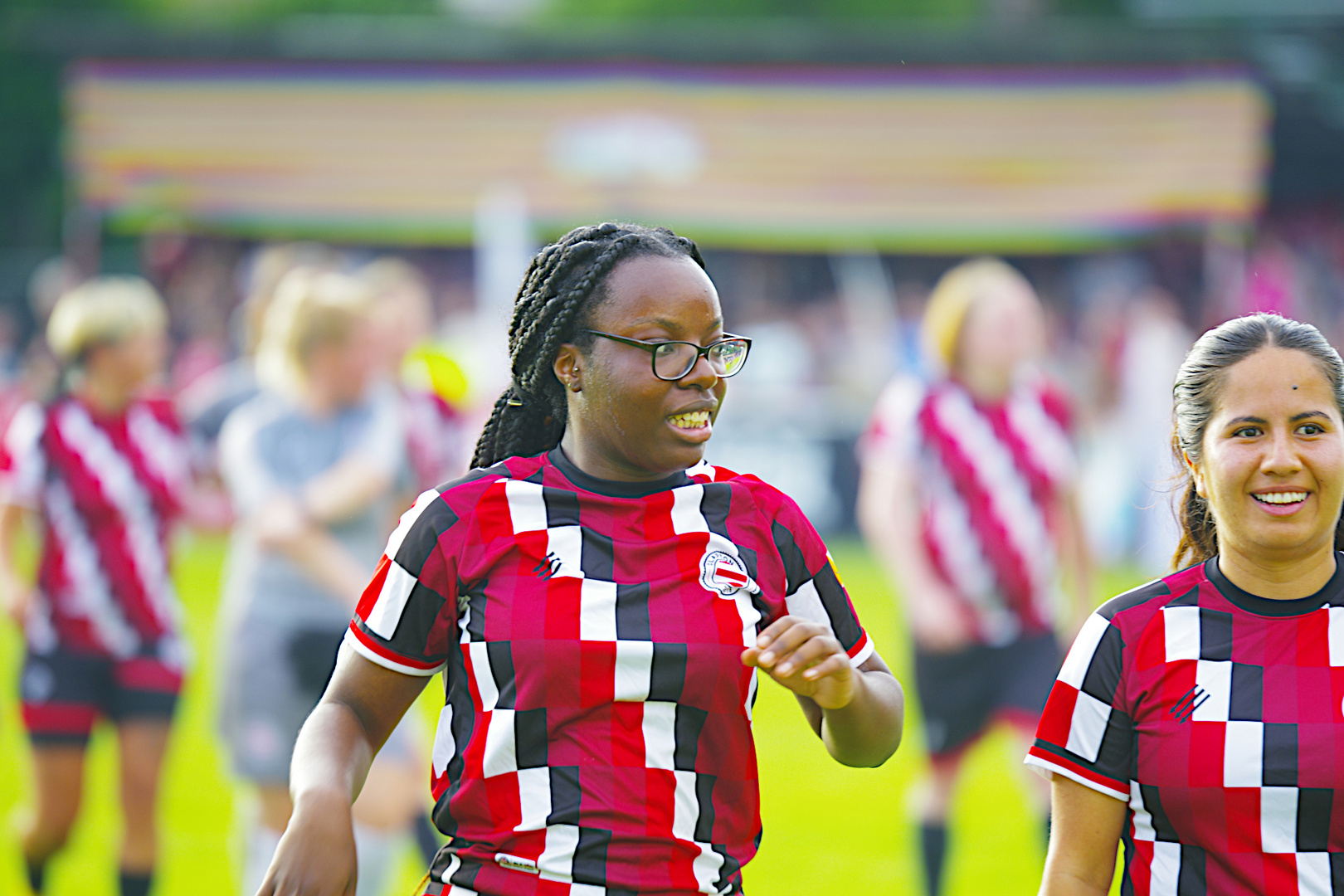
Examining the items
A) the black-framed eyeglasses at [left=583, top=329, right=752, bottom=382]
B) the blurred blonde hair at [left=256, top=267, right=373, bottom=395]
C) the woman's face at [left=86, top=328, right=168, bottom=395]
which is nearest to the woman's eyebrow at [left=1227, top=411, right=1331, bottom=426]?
the black-framed eyeglasses at [left=583, top=329, right=752, bottom=382]

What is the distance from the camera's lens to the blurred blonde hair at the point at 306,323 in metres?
5.35

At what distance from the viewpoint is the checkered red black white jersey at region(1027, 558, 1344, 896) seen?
91.4 inches

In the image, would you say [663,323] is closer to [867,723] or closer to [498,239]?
[867,723]

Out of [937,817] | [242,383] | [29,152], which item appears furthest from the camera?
[29,152]

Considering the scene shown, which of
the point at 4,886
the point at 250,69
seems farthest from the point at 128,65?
the point at 4,886

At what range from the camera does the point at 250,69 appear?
69.5 ft

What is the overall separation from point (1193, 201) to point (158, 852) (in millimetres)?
18507

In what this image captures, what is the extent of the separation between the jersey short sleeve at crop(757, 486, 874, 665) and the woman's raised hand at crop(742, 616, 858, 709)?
27 cm

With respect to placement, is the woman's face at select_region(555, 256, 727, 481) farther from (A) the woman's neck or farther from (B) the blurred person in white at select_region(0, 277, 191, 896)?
(B) the blurred person in white at select_region(0, 277, 191, 896)

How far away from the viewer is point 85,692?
5559 mm

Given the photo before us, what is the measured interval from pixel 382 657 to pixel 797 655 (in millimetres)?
730

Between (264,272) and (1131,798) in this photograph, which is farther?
(264,272)

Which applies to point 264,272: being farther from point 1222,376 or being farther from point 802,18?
point 802,18

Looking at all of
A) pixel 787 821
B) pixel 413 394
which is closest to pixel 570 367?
pixel 413 394
